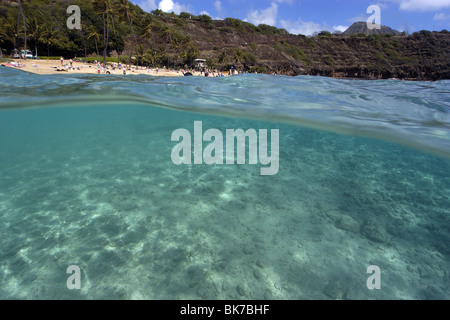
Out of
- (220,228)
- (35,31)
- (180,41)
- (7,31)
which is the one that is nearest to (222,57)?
(180,41)

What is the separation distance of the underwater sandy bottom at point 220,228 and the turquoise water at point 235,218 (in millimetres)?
28

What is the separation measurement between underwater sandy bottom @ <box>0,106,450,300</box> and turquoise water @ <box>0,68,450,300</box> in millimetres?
28

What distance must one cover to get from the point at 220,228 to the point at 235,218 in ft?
1.70

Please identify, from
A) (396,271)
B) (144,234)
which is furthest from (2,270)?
(396,271)

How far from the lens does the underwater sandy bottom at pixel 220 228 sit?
400cm

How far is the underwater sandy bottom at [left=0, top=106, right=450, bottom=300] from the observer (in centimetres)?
400

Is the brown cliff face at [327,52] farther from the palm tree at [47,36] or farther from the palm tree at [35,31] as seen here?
the palm tree at [35,31]

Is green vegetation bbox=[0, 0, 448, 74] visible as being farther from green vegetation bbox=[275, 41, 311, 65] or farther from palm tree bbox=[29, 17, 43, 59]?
palm tree bbox=[29, 17, 43, 59]

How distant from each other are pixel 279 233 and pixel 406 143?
991 centimetres

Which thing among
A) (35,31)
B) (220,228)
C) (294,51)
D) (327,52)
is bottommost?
(220,228)

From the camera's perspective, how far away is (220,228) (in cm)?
533

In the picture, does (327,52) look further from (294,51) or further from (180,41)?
(180,41)

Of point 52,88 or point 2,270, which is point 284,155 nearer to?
point 2,270

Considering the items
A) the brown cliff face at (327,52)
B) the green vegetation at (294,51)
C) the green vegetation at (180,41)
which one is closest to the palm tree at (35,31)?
the green vegetation at (180,41)
